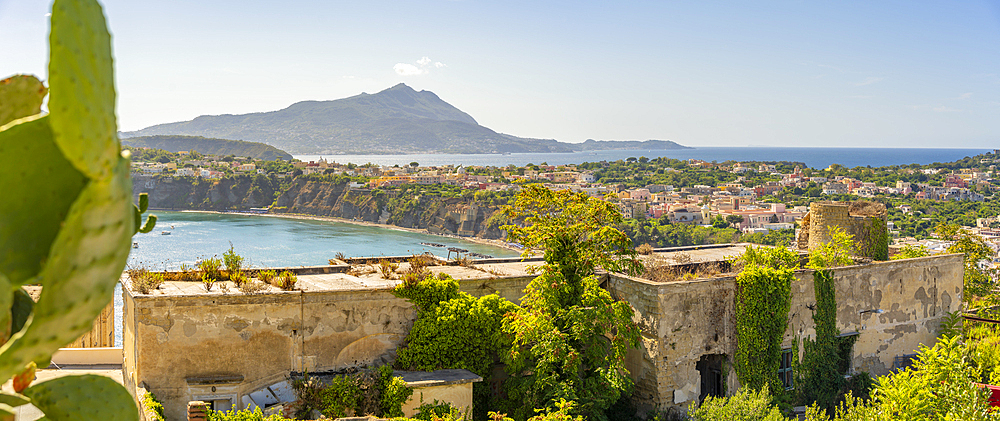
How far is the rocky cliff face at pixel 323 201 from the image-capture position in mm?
83875

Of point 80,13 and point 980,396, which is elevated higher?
point 80,13

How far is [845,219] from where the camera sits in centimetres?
1255

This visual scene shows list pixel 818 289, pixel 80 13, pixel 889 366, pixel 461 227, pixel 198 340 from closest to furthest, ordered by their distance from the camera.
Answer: pixel 80 13, pixel 198 340, pixel 818 289, pixel 889 366, pixel 461 227

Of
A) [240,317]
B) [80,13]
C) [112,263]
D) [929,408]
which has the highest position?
[80,13]

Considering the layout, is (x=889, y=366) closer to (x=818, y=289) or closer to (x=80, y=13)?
(x=818, y=289)

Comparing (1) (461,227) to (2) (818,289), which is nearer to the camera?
(2) (818,289)

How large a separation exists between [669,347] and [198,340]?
6.14m

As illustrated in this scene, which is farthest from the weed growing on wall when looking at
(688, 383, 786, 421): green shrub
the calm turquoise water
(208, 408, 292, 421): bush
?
the calm turquoise water

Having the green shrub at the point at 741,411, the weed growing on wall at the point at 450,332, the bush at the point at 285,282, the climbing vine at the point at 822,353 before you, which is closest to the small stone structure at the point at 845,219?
the climbing vine at the point at 822,353

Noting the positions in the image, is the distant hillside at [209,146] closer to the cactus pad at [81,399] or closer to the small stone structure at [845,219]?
the small stone structure at [845,219]

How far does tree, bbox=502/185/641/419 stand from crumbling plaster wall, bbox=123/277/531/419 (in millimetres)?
1725

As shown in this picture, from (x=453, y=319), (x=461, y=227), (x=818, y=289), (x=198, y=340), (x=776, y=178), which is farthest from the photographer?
(x=776, y=178)

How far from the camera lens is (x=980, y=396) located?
25.2ft

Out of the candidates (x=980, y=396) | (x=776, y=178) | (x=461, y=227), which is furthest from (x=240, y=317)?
(x=776, y=178)
